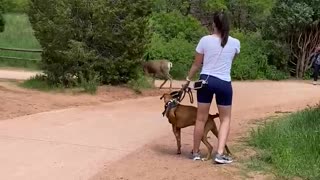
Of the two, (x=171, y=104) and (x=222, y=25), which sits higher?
(x=222, y=25)

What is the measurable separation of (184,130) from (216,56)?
3535 mm

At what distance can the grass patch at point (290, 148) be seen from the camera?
26.7 ft

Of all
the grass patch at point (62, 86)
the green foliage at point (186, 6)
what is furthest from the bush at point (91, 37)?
the green foliage at point (186, 6)

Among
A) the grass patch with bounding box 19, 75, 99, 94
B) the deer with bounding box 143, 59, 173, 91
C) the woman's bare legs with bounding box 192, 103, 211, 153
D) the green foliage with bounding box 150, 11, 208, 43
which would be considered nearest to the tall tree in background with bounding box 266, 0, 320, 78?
the green foliage with bounding box 150, 11, 208, 43

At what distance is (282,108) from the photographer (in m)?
15.9

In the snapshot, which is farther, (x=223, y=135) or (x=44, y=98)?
(x=44, y=98)

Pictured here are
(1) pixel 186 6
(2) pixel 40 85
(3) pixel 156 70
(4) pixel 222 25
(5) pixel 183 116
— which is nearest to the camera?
(4) pixel 222 25

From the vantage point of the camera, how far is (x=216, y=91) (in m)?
8.46

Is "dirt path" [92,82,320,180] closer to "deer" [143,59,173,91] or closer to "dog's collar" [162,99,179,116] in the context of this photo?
"dog's collar" [162,99,179,116]

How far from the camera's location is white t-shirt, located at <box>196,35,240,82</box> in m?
8.43

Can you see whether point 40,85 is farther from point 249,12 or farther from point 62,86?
point 249,12

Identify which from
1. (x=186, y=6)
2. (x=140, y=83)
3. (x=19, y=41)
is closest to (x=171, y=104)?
(x=140, y=83)

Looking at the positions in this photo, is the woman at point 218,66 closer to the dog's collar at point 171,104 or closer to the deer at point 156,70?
the dog's collar at point 171,104

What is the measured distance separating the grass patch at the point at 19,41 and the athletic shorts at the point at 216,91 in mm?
20546
